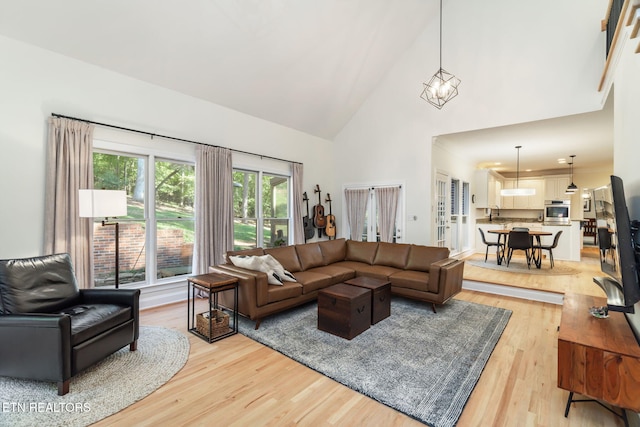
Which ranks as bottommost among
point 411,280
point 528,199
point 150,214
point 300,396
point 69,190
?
point 300,396

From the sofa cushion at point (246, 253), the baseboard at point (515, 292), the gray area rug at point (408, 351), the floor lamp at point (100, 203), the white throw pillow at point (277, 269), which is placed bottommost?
the gray area rug at point (408, 351)

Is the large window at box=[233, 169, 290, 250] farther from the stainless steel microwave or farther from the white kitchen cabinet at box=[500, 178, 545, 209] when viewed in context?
the white kitchen cabinet at box=[500, 178, 545, 209]

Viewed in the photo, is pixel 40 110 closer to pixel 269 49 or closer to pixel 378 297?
pixel 269 49

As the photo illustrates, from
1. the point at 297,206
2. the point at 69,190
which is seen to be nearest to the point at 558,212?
the point at 297,206

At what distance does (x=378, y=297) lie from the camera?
11.4 ft

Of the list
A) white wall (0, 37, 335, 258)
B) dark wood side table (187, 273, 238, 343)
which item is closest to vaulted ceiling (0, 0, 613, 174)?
white wall (0, 37, 335, 258)

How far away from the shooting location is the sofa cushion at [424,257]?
4328 mm

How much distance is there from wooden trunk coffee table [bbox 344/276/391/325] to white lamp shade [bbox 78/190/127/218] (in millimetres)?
2735

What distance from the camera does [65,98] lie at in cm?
331

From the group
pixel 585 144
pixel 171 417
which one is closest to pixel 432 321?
pixel 171 417

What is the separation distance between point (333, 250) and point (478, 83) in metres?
3.84

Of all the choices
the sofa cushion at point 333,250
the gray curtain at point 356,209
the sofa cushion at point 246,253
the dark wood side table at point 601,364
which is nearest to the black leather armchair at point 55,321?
the sofa cushion at point 246,253

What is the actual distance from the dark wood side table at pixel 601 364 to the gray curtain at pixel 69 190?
4569 mm

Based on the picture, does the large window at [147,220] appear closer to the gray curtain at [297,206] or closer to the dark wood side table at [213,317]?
the dark wood side table at [213,317]
